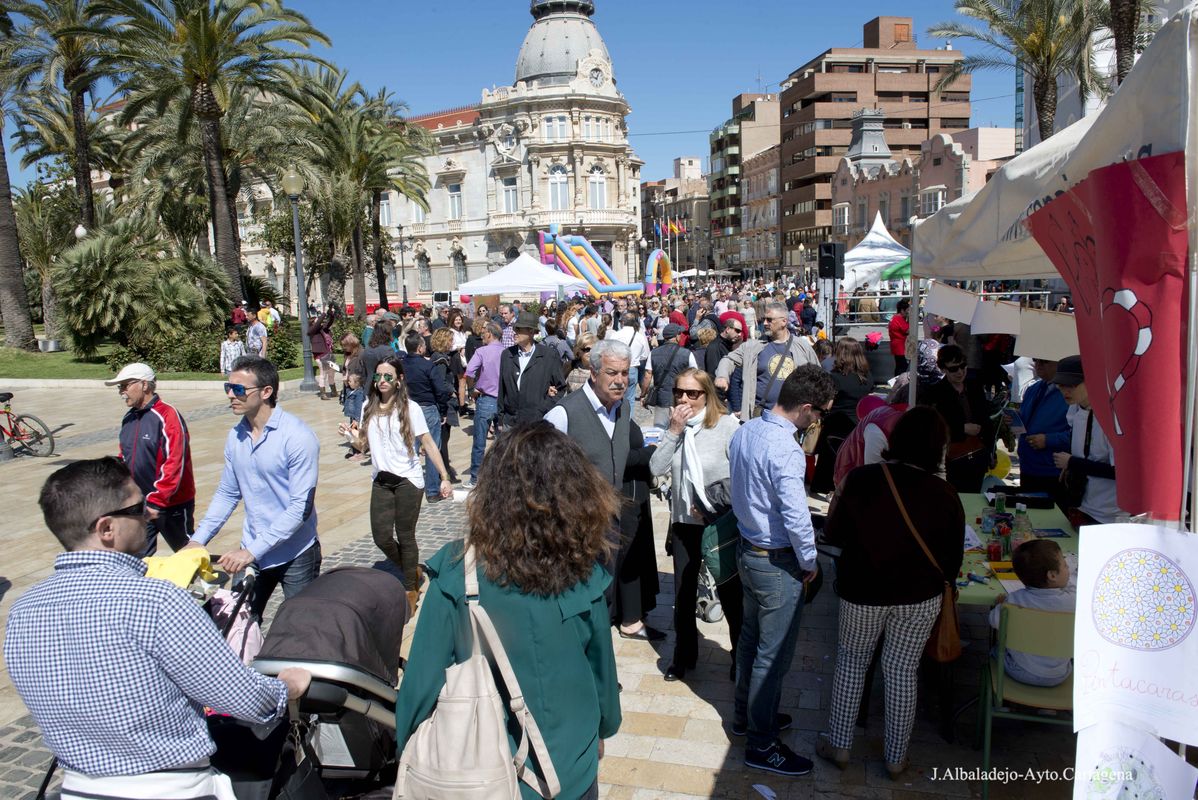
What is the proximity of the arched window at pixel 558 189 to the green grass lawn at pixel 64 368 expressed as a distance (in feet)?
147

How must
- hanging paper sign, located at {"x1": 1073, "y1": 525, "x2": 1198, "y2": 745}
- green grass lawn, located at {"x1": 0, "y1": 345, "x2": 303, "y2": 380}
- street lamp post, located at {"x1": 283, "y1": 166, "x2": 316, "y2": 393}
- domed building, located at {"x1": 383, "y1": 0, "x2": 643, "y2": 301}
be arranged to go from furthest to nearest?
domed building, located at {"x1": 383, "y1": 0, "x2": 643, "y2": 301}
green grass lawn, located at {"x1": 0, "y1": 345, "x2": 303, "y2": 380}
street lamp post, located at {"x1": 283, "y1": 166, "x2": 316, "y2": 393}
hanging paper sign, located at {"x1": 1073, "y1": 525, "x2": 1198, "y2": 745}

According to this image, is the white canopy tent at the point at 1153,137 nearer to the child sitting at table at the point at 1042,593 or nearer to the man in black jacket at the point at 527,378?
the child sitting at table at the point at 1042,593

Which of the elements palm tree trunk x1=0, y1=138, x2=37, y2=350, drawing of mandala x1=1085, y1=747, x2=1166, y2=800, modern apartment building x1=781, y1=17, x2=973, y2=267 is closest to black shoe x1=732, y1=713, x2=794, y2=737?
drawing of mandala x1=1085, y1=747, x2=1166, y2=800

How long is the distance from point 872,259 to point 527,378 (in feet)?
31.4

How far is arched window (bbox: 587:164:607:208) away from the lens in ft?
212

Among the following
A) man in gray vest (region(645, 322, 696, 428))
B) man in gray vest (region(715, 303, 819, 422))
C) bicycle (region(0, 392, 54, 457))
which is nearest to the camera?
man in gray vest (region(715, 303, 819, 422))

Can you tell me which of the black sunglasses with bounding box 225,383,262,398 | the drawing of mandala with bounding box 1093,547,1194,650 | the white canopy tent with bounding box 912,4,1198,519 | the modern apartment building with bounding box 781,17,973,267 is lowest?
the drawing of mandala with bounding box 1093,547,1194,650

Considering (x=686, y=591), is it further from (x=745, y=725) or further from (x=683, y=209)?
(x=683, y=209)

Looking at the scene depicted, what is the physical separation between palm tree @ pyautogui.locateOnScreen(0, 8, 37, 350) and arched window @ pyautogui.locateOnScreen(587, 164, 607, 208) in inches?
1786

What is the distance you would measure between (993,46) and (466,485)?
19.3 metres

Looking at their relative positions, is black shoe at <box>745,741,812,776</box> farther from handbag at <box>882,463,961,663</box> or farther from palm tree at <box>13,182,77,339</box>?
palm tree at <box>13,182,77,339</box>

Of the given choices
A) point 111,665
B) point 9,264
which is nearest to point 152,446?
point 111,665

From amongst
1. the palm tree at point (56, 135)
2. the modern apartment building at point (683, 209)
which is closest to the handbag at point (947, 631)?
the palm tree at point (56, 135)

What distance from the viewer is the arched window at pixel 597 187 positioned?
2549 inches
